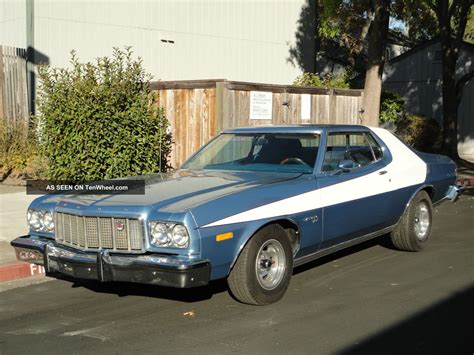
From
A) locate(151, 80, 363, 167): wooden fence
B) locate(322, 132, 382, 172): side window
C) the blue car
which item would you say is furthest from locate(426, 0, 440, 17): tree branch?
locate(322, 132, 382, 172): side window

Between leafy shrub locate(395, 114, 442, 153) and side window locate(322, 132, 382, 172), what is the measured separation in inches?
518

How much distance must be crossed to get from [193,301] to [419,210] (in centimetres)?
336

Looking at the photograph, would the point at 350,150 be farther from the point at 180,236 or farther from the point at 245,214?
the point at 180,236

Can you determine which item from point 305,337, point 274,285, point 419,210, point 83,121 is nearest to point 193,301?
point 274,285

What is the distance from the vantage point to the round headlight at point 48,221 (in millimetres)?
5301

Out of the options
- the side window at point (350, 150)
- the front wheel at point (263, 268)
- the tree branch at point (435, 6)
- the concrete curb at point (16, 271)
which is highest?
the tree branch at point (435, 6)

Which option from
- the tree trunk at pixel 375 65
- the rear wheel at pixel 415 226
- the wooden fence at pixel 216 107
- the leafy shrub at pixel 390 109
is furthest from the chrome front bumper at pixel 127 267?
the leafy shrub at pixel 390 109

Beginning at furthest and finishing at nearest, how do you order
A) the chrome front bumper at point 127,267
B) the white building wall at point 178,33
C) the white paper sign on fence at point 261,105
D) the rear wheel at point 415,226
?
the white building wall at point 178,33
the white paper sign on fence at point 261,105
the rear wheel at point 415,226
the chrome front bumper at point 127,267

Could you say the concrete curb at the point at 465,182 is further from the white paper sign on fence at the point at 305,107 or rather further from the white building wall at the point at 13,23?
the white building wall at the point at 13,23

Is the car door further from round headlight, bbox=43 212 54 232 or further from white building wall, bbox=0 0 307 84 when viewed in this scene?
white building wall, bbox=0 0 307 84

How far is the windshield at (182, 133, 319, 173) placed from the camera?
5930 millimetres

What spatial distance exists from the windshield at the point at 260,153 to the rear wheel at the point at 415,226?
70.5 inches

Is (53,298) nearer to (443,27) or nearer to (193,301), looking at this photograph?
(193,301)

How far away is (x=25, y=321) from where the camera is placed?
4.96 m
